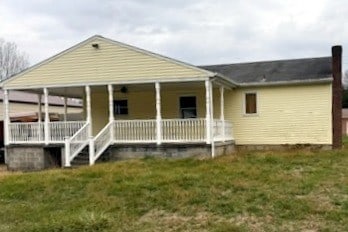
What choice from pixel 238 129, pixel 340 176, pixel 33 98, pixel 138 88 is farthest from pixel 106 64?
pixel 33 98

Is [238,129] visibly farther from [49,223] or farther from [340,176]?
[49,223]

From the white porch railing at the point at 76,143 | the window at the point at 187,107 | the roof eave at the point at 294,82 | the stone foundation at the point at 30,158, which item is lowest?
the stone foundation at the point at 30,158

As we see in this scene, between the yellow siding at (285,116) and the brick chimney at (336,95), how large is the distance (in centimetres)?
39

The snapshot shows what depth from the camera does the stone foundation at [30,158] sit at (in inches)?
823

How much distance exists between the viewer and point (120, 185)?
1184cm

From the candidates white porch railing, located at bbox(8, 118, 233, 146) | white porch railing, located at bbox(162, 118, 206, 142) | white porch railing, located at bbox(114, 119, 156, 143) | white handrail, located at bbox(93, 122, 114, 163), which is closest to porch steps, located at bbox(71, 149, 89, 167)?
white handrail, located at bbox(93, 122, 114, 163)

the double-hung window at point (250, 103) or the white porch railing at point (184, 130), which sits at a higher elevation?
the double-hung window at point (250, 103)

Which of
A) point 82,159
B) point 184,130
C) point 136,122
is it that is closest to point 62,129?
point 82,159

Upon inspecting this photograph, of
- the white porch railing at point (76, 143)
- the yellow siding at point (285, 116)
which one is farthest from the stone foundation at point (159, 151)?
the yellow siding at point (285, 116)

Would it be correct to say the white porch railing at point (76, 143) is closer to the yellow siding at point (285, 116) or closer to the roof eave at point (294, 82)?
the yellow siding at point (285, 116)

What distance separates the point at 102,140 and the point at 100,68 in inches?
116

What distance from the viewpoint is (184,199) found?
1023cm

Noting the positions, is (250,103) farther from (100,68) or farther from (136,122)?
(100,68)

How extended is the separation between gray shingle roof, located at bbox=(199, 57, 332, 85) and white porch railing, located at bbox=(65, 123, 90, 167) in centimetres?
718
